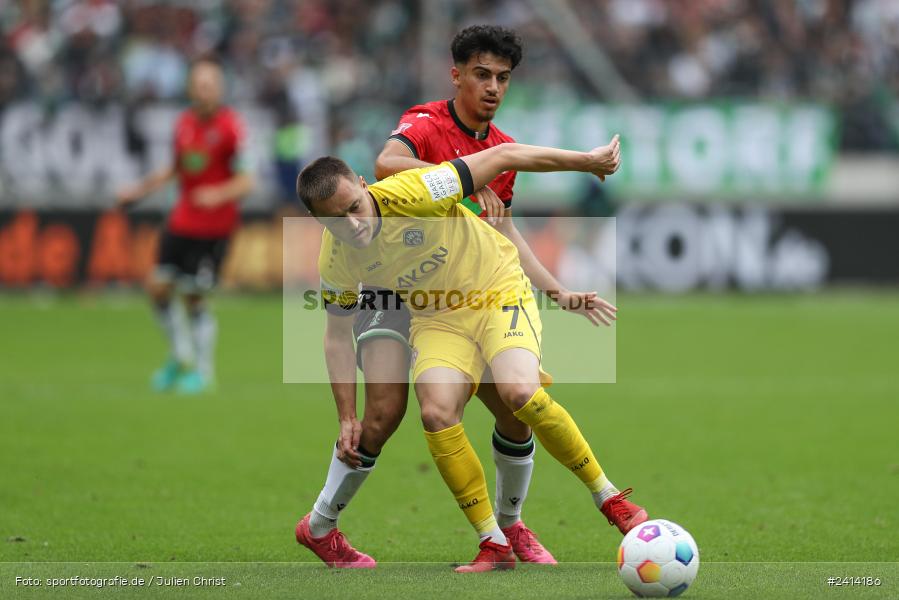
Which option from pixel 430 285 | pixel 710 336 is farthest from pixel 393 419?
pixel 710 336

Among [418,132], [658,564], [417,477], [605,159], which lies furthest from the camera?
[417,477]

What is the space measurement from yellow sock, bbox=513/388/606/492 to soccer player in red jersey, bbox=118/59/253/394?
6.47 m

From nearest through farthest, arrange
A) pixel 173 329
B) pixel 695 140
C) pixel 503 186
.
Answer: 1. pixel 503 186
2. pixel 173 329
3. pixel 695 140

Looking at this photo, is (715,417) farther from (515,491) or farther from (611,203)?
(611,203)

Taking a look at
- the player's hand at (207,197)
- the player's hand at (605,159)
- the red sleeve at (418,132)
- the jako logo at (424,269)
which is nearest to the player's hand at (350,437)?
the jako logo at (424,269)

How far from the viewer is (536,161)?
5371 mm

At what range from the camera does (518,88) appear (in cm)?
2130

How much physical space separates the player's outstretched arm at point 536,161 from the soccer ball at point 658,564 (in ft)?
4.73

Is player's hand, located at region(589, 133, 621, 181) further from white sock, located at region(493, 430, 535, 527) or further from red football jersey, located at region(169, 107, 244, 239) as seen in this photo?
red football jersey, located at region(169, 107, 244, 239)

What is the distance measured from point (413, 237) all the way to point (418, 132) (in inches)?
26.1

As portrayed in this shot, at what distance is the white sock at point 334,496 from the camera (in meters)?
5.76

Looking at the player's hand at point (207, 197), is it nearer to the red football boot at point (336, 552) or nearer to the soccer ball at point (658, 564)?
the red football boot at point (336, 552)

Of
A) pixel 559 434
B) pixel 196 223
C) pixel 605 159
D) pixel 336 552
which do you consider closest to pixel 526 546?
pixel 559 434

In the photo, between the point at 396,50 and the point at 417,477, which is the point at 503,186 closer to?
the point at 417,477
